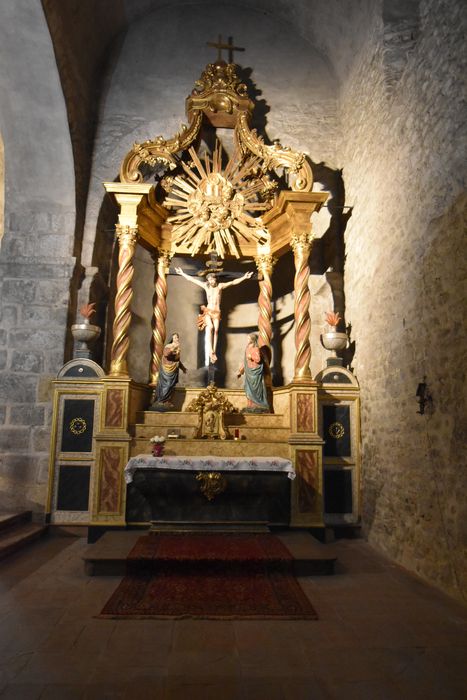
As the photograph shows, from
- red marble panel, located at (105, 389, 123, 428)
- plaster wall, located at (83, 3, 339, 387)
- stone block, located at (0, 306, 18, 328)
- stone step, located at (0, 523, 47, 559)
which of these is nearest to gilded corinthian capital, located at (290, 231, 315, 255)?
plaster wall, located at (83, 3, 339, 387)

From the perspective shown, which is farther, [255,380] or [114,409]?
[255,380]

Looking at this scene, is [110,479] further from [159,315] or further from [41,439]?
[159,315]

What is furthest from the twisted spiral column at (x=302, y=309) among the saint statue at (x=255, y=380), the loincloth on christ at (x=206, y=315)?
the loincloth on christ at (x=206, y=315)

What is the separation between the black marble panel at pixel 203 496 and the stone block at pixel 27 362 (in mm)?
2585

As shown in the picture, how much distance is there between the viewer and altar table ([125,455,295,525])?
554cm

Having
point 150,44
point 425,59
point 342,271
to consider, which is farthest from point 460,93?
point 150,44

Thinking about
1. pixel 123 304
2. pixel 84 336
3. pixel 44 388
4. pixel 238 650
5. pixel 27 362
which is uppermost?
pixel 123 304

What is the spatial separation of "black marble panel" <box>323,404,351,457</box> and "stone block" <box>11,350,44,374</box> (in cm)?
414

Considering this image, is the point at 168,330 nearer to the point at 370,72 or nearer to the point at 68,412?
the point at 68,412

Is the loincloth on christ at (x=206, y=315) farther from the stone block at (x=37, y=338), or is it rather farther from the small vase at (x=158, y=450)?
the small vase at (x=158, y=450)

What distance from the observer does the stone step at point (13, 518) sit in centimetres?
599

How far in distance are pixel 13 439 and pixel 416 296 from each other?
222 inches

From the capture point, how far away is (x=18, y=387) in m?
7.07

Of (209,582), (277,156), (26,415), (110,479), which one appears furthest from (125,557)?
(277,156)
